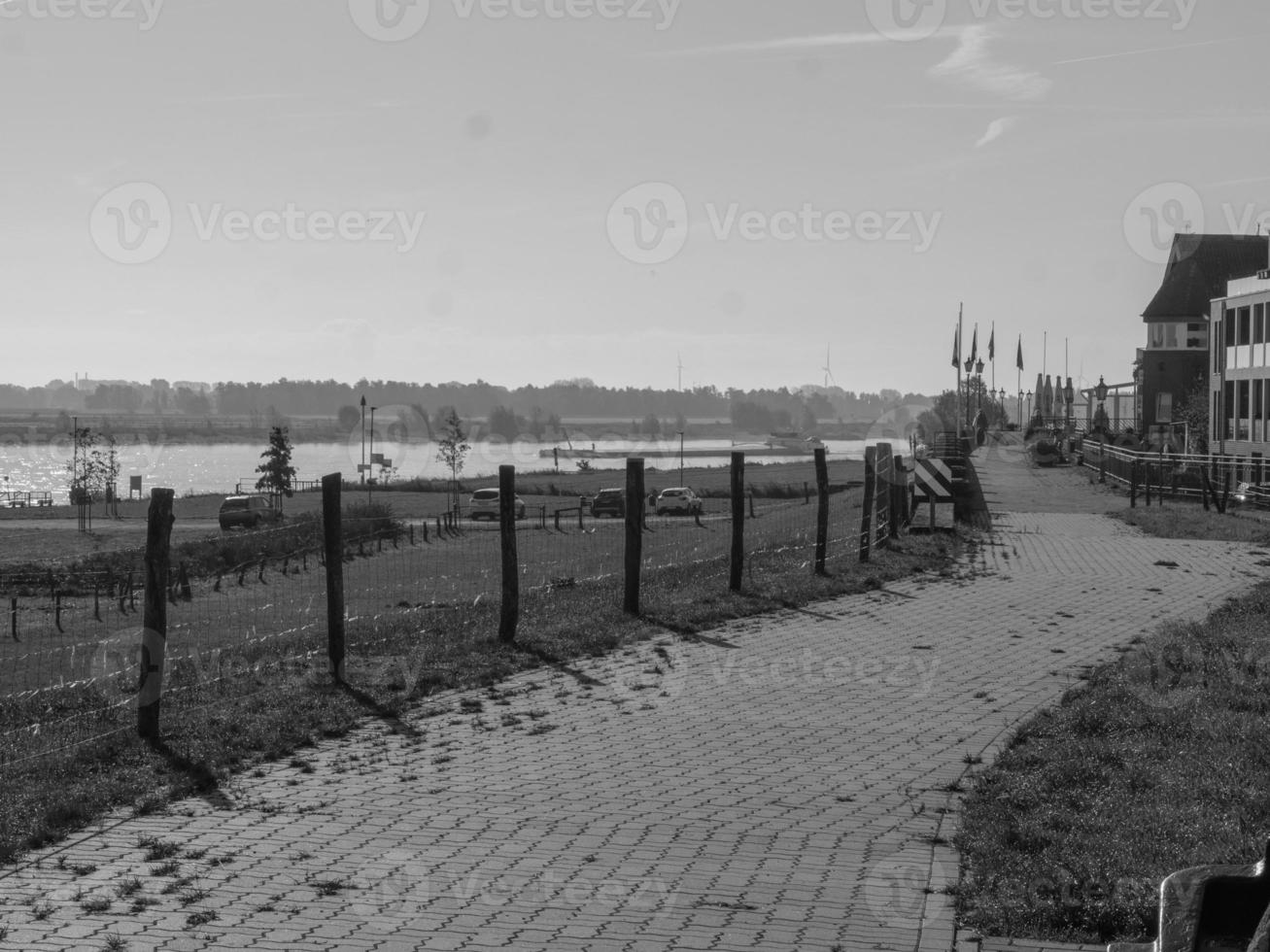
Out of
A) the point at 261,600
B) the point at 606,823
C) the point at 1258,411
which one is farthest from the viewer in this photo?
the point at 1258,411

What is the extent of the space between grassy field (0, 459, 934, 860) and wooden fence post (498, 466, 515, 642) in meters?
0.19

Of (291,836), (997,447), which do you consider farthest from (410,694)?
(997,447)

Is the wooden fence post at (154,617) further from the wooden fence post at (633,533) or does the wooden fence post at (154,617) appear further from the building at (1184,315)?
the building at (1184,315)

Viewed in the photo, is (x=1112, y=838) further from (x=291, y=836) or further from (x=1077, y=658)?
(x=1077, y=658)

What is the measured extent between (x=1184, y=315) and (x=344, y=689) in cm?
7998

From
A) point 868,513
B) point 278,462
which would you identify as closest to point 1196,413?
point 278,462

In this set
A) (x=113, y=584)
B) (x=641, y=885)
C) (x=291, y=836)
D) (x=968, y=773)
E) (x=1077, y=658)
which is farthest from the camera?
(x=113, y=584)

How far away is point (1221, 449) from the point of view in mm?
49875

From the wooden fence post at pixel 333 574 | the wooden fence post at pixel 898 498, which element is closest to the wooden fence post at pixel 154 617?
the wooden fence post at pixel 333 574

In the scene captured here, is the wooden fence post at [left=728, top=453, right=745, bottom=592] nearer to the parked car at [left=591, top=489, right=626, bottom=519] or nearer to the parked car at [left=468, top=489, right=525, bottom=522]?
the parked car at [left=468, top=489, right=525, bottom=522]

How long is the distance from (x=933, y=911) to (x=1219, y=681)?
4.98m

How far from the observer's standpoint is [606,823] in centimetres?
708

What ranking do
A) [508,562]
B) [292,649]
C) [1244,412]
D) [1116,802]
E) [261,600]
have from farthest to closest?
[1244,412] < [261,600] < [508,562] < [292,649] < [1116,802]

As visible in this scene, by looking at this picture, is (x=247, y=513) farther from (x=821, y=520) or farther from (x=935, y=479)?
(x=821, y=520)
